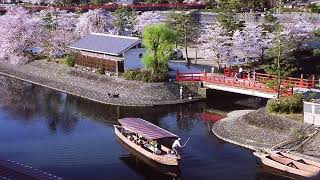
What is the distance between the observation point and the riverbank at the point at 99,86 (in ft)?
128

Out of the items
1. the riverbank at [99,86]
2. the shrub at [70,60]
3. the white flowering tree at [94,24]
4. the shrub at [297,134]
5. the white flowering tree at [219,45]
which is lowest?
the shrub at [297,134]

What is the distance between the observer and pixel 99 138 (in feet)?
103

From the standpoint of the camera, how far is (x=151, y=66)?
41.3 meters

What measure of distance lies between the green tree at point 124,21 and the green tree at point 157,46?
2068cm

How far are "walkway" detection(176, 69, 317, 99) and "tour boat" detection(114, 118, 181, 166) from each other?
32.4 ft

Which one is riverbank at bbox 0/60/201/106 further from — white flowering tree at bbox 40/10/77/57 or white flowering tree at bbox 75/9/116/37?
white flowering tree at bbox 75/9/116/37

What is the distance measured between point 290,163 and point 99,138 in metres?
11.9

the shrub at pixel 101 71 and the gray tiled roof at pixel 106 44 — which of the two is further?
the shrub at pixel 101 71

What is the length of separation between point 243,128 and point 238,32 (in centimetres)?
1729

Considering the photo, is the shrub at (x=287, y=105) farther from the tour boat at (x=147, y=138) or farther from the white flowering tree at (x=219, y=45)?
the white flowering tree at (x=219, y=45)

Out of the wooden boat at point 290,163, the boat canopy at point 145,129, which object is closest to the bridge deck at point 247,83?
the wooden boat at point 290,163

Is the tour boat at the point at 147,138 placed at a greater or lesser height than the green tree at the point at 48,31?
lesser

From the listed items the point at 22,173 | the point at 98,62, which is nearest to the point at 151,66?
the point at 98,62

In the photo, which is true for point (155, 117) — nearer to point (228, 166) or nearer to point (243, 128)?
point (243, 128)
